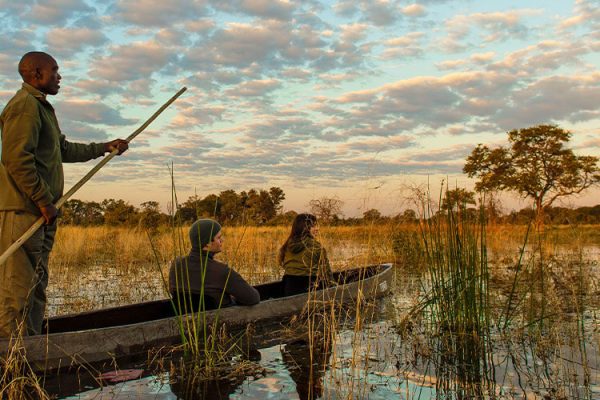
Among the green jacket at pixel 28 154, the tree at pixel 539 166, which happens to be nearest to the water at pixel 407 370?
the green jacket at pixel 28 154

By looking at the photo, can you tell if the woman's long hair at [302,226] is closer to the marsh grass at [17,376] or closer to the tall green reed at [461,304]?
the tall green reed at [461,304]

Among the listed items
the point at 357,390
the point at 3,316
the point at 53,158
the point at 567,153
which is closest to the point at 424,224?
the point at 357,390

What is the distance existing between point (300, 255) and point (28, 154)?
358cm

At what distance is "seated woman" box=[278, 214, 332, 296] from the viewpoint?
276 inches

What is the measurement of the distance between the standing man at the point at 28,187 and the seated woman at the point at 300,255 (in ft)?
A: 9.80

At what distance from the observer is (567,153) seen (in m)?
29.1

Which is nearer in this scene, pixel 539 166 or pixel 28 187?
pixel 28 187

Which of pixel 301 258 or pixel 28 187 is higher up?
pixel 28 187

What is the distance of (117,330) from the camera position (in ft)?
16.1

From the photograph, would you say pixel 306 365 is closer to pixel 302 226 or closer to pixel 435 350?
pixel 435 350

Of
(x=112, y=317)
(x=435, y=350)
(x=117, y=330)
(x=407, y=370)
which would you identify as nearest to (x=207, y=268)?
(x=117, y=330)

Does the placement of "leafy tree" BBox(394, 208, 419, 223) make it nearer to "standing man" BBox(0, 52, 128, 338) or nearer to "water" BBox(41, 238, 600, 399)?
"water" BBox(41, 238, 600, 399)

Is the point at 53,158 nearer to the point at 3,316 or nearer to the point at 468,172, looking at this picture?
the point at 3,316

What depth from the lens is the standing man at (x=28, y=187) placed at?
4387 mm
